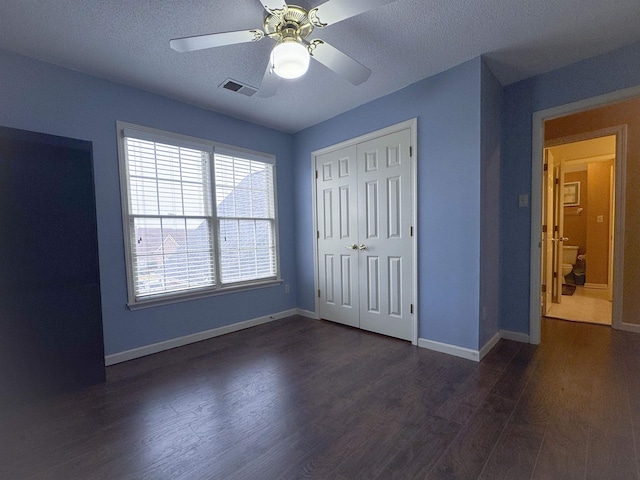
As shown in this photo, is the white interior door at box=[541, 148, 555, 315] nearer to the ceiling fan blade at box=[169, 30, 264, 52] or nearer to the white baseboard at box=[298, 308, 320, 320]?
the white baseboard at box=[298, 308, 320, 320]

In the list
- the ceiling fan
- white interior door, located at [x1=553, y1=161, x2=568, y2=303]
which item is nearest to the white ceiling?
the ceiling fan

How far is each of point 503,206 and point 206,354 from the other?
3380 mm

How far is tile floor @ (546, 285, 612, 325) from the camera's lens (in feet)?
11.2

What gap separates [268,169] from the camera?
12.3 ft

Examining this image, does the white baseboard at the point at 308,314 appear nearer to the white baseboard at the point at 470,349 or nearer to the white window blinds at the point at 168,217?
the white window blinds at the point at 168,217

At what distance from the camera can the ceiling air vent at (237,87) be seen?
254 centimetres

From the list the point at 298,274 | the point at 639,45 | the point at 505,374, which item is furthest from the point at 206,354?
the point at 639,45

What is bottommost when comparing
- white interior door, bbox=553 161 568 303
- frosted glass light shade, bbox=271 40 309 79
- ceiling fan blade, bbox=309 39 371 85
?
white interior door, bbox=553 161 568 303

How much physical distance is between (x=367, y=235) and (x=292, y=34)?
2.07 metres

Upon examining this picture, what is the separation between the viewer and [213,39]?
5.18 ft

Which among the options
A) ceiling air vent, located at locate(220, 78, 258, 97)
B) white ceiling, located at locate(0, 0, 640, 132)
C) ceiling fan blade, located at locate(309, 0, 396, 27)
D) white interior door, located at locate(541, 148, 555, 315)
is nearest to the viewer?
ceiling fan blade, located at locate(309, 0, 396, 27)

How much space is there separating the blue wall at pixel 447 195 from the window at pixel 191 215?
1.81 m

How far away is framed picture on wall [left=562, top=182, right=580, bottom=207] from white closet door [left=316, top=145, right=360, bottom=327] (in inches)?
194

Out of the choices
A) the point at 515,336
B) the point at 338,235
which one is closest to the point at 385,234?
the point at 338,235
